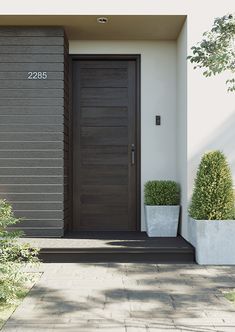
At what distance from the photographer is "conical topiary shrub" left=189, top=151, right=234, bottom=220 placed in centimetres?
515

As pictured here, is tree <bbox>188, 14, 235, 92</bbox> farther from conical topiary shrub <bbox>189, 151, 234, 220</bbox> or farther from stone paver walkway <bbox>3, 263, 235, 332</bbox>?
stone paver walkway <bbox>3, 263, 235, 332</bbox>

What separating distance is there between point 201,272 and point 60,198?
192cm

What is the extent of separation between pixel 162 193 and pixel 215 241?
1.06 metres

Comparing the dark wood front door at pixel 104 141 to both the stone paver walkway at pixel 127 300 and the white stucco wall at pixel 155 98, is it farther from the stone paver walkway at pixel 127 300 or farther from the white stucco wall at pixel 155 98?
the stone paver walkway at pixel 127 300

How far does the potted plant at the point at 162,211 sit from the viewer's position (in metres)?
5.96

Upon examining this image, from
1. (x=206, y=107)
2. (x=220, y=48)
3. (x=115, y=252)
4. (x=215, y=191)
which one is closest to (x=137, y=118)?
(x=206, y=107)

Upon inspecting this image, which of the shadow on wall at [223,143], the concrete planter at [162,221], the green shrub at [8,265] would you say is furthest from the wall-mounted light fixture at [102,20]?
the green shrub at [8,265]

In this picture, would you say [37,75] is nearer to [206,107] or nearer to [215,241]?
[206,107]

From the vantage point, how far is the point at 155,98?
655 centimetres

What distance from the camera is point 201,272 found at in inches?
191

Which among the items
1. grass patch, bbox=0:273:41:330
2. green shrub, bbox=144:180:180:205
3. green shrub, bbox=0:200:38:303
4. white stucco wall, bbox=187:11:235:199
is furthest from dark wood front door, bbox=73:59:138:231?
green shrub, bbox=0:200:38:303

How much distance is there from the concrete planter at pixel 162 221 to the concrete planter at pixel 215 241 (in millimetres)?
804

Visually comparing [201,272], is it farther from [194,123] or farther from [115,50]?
[115,50]

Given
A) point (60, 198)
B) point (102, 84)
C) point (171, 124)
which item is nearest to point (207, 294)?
point (60, 198)
